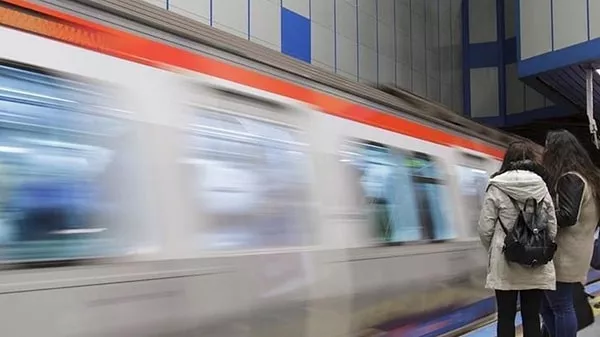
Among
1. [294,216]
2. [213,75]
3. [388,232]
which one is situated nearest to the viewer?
[213,75]

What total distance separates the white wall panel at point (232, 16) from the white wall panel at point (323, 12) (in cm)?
199

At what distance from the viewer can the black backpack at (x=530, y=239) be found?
3.66 m

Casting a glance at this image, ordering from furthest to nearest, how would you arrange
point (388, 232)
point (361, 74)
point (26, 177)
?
1. point (361, 74)
2. point (388, 232)
3. point (26, 177)

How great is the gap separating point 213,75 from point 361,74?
399 inches

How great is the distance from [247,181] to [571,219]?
184cm

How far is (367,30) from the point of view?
1334cm

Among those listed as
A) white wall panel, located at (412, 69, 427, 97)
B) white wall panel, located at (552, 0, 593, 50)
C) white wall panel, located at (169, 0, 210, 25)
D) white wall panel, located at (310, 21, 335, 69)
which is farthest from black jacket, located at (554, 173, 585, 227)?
white wall panel, located at (412, 69, 427, 97)


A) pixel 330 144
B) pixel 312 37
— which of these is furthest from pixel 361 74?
pixel 330 144

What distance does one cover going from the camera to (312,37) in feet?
37.5

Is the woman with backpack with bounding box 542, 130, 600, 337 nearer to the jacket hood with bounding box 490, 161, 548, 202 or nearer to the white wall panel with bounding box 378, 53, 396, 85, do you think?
the jacket hood with bounding box 490, 161, 548, 202

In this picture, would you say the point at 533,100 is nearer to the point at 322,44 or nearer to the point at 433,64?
the point at 433,64

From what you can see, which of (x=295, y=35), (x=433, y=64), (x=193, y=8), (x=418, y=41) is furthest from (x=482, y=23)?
(x=193, y=8)

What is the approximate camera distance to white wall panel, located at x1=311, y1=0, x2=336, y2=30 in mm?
11516

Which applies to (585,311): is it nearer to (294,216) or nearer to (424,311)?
(424,311)
